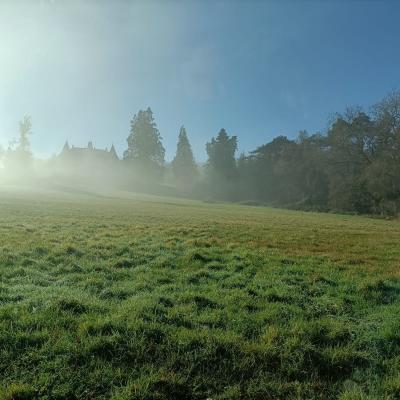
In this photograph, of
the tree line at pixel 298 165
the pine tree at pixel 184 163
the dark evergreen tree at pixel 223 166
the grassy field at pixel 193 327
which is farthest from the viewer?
the pine tree at pixel 184 163

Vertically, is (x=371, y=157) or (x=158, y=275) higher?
(x=371, y=157)

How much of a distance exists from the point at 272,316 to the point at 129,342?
249 cm

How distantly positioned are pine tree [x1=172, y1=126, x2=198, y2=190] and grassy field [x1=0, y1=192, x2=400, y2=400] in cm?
8402

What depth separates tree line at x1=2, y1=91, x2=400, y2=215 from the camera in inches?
1837

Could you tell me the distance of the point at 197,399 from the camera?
377 centimetres

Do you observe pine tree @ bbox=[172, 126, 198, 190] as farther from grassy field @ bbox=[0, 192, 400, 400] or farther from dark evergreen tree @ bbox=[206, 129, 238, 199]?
grassy field @ bbox=[0, 192, 400, 400]

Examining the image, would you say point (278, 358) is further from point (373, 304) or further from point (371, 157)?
point (371, 157)

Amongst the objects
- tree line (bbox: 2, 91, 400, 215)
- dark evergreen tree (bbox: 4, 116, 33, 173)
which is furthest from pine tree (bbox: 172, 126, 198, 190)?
dark evergreen tree (bbox: 4, 116, 33, 173)

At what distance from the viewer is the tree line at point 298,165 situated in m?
46.7

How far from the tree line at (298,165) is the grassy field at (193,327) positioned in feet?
139

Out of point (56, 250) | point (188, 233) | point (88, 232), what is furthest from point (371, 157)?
point (56, 250)

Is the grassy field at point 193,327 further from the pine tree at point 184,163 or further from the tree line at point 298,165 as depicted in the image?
the pine tree at point 184,163

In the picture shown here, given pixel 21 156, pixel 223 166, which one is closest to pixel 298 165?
pixel 223 166

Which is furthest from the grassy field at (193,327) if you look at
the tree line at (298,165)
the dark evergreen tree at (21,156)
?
the dark evergreen tree at (21,156)
